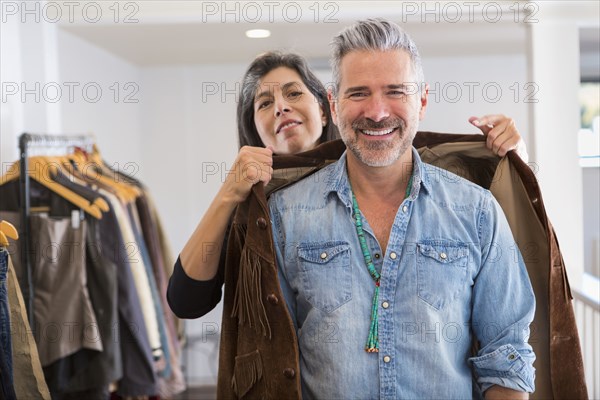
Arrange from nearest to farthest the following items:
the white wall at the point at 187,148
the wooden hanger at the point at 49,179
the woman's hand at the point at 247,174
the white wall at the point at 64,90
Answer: the woman's hand at the point at 247,174, the wooden hanger at the point at 49,179, the white wall at the point at 64,90, the white wall at the point at 187,148

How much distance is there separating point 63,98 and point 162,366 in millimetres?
1254

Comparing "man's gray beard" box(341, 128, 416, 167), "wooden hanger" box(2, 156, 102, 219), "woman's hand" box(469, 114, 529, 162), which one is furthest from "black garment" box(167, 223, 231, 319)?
"wooden hanger" box(2, 156, 102, 219)

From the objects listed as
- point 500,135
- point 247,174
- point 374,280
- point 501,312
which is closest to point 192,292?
point 247,174

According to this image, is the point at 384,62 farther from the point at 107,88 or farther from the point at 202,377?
the point at 202,377

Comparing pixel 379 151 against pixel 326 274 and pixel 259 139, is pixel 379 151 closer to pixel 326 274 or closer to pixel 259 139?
pixel 326 274

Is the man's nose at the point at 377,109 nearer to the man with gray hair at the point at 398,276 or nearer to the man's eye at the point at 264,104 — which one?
the man with gray hair at the point at 398,276

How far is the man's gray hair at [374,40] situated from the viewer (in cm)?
136

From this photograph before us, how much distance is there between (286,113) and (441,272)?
0.66m

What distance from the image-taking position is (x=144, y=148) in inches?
168

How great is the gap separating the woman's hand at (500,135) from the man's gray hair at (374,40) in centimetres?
23

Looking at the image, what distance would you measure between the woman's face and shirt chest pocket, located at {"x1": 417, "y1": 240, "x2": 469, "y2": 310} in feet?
1.86

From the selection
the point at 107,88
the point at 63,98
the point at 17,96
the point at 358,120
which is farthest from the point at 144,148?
the point at 358,120

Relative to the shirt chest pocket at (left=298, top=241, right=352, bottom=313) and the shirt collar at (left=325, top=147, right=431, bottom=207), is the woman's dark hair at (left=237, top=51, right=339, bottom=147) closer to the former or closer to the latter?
the shirt collar at (left=325, top=147, right=431, bottom=207)

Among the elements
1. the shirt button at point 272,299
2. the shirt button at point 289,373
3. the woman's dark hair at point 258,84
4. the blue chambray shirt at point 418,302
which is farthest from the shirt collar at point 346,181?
the woman's dark hair at point 258,84
